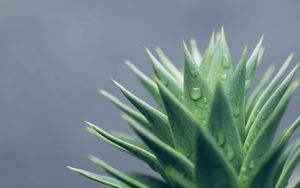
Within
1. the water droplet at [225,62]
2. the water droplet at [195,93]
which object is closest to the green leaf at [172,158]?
the water droplet at [195,93]

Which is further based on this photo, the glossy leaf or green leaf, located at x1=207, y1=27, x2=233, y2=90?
green leaf, located at x1=207, y1=27, x2=233, y2=90

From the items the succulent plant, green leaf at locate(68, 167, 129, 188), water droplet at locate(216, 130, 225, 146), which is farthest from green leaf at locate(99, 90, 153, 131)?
water droplet at locate(216, 130, 225, 146)

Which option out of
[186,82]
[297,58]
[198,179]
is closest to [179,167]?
[198,179]

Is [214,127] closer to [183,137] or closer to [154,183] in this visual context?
[183,137]

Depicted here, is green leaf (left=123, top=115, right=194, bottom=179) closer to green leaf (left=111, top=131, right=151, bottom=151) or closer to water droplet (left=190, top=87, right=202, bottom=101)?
water droplet (left=190, top=87, right=202, bottom=101)

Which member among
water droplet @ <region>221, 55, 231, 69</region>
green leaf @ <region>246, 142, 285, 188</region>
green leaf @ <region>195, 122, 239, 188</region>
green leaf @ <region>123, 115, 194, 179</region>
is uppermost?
water droplet @ <region>221, 55, 231, 69</region>

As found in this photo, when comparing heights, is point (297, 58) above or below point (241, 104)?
above

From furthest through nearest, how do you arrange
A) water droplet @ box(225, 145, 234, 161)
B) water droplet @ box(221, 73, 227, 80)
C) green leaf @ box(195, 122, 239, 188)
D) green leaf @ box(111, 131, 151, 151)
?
1. green leaf @ box(111, 131, 151, 151)
2. water droplet @ box(221, 73, 227, 80)
3. water droplet @ box(225, 145, 234, 161)
4. green leaf @ box(195, 122, 239, 188)

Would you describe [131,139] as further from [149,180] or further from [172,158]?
[172,158]
